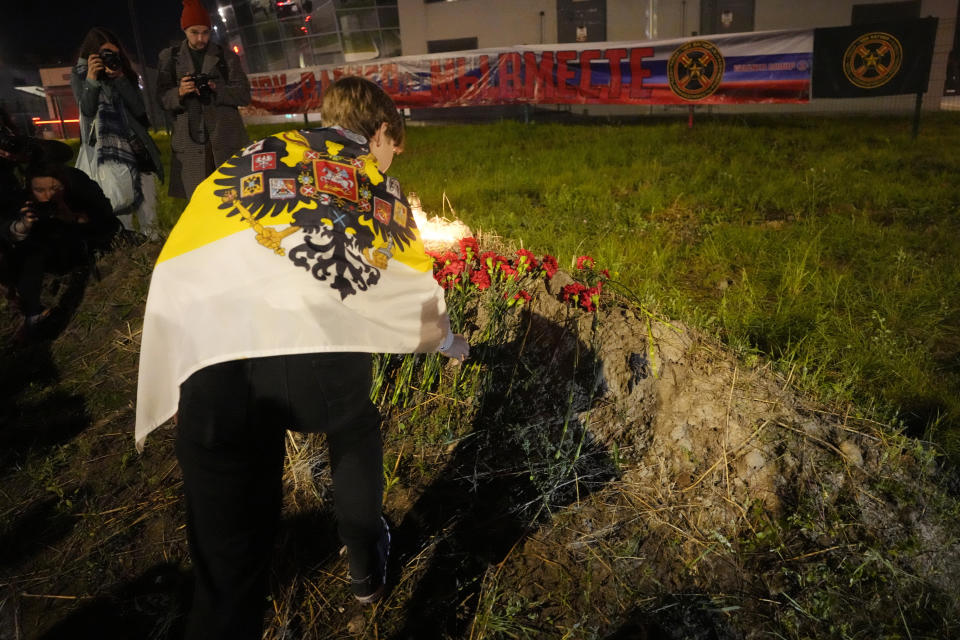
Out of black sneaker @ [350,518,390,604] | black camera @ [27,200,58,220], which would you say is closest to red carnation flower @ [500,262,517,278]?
black sneaker @ [350,518,390,604]

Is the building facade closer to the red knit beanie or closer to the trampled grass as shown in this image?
the trampled grass

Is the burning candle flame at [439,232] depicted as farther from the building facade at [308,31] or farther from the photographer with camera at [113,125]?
the building facade at [308,31]

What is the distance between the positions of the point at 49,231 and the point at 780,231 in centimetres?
568

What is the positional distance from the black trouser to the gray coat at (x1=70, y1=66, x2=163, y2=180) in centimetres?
410

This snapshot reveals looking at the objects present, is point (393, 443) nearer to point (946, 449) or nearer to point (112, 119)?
point (946, 449)

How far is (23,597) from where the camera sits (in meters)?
2.23

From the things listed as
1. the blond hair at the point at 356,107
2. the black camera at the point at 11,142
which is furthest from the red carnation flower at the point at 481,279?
the black camera at the point at 11,142

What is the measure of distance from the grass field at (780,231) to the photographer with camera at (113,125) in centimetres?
100

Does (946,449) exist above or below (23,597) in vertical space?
above

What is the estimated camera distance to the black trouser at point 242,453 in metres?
1.46

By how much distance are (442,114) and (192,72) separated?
17.3 m

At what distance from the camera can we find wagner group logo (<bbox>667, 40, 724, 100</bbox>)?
1104cm

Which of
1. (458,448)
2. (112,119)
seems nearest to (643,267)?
(458,448)

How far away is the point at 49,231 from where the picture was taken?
4.60m
